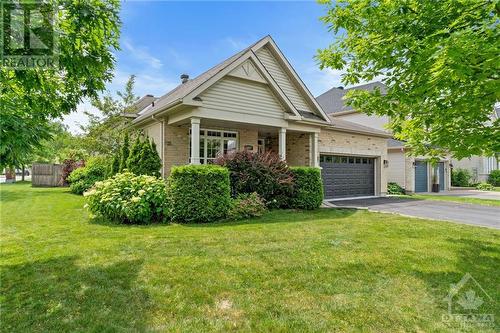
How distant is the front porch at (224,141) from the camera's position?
12.2 metres

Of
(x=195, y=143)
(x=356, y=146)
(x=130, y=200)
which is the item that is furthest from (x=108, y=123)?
(x=356, y=146)

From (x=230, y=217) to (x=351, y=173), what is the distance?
10332 mm

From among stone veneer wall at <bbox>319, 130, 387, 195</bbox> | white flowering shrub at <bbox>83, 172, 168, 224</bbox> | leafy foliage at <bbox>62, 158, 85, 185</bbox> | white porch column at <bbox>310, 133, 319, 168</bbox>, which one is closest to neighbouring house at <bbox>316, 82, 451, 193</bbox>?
stone veneer wall at <bbox>319, 130, 387, 195</bbox>

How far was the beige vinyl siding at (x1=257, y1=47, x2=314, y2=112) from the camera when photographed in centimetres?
1443

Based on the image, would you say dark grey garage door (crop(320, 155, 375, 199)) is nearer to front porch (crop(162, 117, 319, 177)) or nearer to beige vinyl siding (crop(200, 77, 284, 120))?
front porch (crop(162, 117, 319, 177))

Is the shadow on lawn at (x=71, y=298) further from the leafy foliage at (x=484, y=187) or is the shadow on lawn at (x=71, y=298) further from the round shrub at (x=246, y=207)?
the leafy foliage at (x=484, y=187)

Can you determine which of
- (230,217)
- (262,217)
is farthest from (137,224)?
(262,217)

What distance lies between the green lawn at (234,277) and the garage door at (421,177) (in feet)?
55.5

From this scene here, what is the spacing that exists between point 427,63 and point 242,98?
26.5ft

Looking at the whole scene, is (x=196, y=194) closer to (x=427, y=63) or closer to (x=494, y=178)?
(x=427, y=63)

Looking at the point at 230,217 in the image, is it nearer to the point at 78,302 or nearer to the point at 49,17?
the point at 78,302

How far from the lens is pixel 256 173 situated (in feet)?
34.6

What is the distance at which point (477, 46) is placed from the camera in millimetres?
3715

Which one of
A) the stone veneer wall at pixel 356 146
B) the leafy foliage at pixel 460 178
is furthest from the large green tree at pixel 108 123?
the leafy foliage at pixel 460 178
